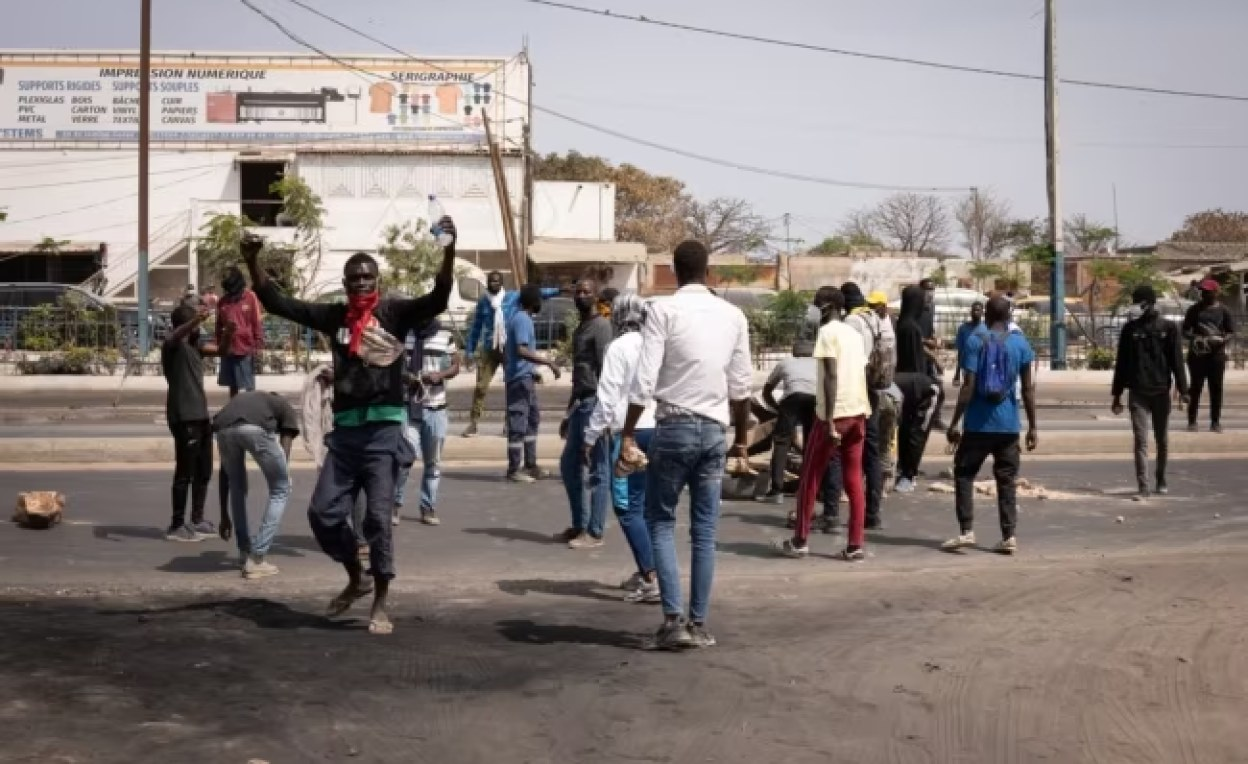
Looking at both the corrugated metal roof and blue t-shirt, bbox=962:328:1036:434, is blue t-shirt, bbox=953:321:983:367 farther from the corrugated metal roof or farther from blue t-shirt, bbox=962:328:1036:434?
the corrugated metal roof

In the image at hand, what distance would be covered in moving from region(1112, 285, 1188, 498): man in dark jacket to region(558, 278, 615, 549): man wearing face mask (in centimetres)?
474

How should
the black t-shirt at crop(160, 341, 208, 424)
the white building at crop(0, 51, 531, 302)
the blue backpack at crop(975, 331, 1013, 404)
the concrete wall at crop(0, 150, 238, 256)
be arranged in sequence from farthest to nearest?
1. the concrete wall at crop(0, 150, 238, 256)
2. the white building at crop(0, 51, 531, 302)
3. the blue backpack at crop(975, 331, 1013, 404)
4. the black t-shirt at crop(160, 341, 208, 424)

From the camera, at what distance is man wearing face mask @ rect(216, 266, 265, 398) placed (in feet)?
37.9

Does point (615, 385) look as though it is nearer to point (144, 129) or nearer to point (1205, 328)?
point (1205, 328)

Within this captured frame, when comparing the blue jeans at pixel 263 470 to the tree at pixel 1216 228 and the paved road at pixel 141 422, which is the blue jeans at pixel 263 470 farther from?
the tree at pixel 1216 228

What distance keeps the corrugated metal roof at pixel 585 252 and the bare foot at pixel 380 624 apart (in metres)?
40.7

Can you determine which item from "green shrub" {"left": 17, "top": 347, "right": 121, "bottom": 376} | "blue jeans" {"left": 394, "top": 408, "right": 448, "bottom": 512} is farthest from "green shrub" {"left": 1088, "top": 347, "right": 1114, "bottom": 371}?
"blue jeans" {"left": 394, "top": 408, "right": 448, "bottom": 512}

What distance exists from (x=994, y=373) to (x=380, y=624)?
4909 mm

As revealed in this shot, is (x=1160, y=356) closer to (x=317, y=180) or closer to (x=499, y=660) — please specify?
(x=499, y=660)

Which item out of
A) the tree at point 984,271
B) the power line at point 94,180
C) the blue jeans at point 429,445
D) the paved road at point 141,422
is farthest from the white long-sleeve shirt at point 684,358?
the power line at point 94,180

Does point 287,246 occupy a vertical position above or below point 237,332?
above

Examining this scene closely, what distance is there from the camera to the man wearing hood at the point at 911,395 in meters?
13.4

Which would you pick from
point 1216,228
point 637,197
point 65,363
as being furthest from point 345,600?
point 1216,228

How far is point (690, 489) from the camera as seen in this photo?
294 inches
